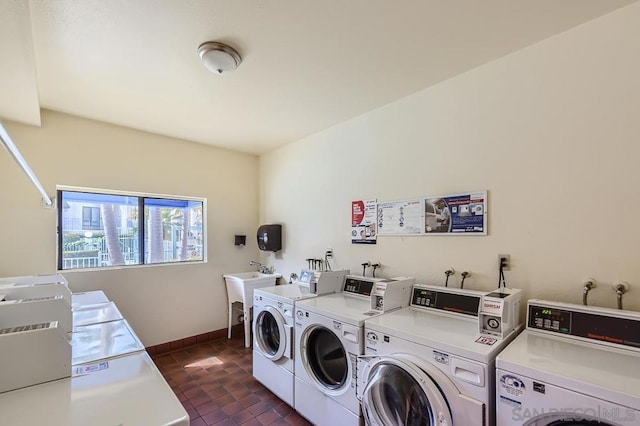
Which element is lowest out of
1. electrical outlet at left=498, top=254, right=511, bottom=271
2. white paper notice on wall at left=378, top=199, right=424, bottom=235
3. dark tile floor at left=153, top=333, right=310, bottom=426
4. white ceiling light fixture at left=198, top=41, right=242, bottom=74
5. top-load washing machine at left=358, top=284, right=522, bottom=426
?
dark tile floor at left=153, top=333, right=310, bottom=426

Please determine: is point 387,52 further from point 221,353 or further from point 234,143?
point 221,353

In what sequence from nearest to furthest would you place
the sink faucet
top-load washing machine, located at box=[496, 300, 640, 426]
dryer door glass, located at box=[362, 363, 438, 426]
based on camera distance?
top-load washing machine, located at box=[496, 300, 640, 426]
dryer door glass, located at box=[362, 363, 438, 426]
the sink faucet

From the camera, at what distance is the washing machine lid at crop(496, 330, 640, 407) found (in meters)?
1.05

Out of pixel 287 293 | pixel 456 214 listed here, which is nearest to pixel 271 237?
pixel 287 293

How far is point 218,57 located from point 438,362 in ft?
7.22

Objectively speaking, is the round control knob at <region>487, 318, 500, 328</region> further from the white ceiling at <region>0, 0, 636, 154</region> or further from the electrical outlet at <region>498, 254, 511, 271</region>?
the white ceiling at <region>0, 0, 636, 154</region>

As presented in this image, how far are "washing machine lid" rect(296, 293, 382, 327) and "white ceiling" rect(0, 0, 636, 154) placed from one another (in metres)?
1.75

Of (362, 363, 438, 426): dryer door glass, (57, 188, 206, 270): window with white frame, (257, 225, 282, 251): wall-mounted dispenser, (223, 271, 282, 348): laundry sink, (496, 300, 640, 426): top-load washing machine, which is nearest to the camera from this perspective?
(496, 300, 640, 426): top-load washing machine

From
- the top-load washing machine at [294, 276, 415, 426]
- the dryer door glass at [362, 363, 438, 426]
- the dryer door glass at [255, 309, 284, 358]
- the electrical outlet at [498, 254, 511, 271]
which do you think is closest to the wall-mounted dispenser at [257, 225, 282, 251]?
the dryer door glass at [255, 309, 284, 358]

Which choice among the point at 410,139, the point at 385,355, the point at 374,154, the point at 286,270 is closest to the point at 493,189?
the point at 410,139

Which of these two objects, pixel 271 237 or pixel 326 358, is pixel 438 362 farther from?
pixel 271 237

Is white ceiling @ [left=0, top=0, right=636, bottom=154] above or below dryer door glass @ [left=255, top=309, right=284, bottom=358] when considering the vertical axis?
above

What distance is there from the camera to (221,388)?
107 inches

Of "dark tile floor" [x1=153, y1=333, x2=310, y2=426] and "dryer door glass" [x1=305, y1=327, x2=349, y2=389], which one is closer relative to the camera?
"dryer door glass" [x1=305, y1=327, x2=349, y2=389]
